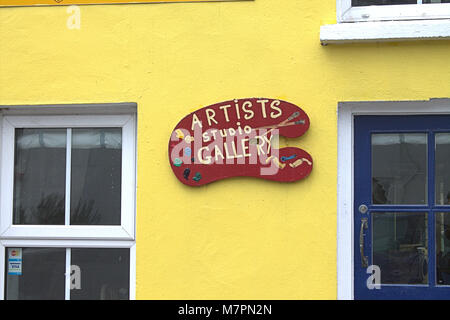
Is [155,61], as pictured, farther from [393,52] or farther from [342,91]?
[393,52]

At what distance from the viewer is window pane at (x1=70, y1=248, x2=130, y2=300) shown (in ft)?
12.1

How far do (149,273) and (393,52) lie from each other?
204 cm

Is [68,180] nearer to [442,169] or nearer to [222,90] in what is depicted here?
[222,90]

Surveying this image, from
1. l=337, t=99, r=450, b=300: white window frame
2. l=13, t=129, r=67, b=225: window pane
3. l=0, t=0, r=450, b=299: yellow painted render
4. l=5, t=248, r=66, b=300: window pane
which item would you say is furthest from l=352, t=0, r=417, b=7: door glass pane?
l=5, t=248, r=66, b=300: window pane

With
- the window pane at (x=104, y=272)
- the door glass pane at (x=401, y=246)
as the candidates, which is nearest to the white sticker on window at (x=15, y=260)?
the window pane at (x=104, y=272)

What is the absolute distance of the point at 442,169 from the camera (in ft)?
11.5

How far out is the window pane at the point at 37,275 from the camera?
3.72 m

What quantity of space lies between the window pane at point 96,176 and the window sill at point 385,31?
1.52 metres

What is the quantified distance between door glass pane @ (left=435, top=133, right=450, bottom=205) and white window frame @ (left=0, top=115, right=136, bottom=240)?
194 centimetres

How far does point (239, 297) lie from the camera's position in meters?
3.46

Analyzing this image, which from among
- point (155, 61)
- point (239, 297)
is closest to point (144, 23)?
point (155, 61)

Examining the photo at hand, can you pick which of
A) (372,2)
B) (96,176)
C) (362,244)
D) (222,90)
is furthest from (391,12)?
(96,176)

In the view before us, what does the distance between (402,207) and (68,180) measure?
2175 millimetres

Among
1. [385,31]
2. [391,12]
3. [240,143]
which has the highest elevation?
[391,12]
